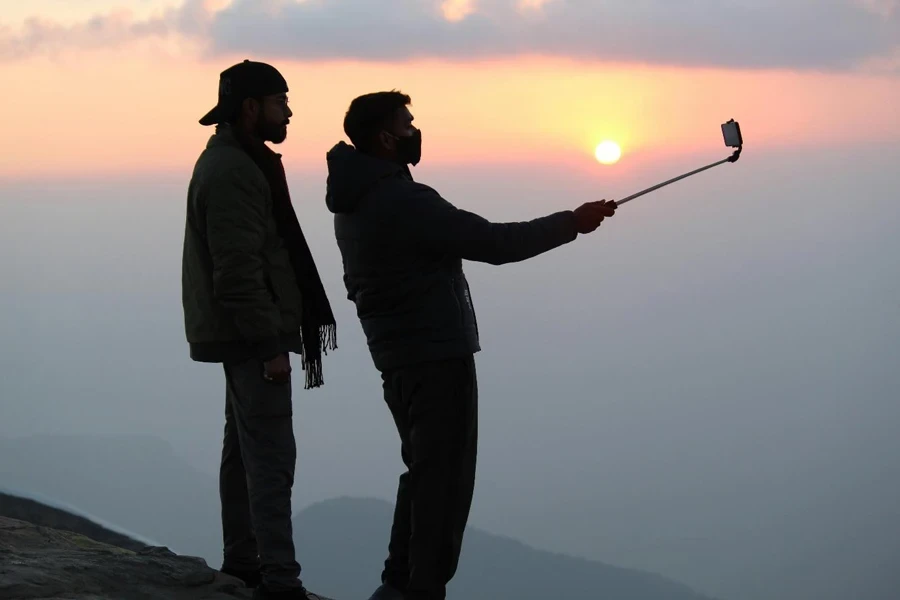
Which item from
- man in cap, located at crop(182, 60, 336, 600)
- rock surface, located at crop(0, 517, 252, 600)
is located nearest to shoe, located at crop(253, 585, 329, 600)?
man in cap, located at crop(182, 60, 336, 600)

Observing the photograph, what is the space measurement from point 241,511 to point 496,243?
6.07 ft

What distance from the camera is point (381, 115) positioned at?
441 centimetres

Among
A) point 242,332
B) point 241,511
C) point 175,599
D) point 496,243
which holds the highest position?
point 496,243

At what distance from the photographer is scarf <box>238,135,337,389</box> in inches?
185

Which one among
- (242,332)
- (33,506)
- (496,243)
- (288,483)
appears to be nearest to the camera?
(496,243)

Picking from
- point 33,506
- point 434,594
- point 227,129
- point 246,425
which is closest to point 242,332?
point 246,425

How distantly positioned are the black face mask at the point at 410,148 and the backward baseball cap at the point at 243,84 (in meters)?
0.63

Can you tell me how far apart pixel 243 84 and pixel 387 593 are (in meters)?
2.32

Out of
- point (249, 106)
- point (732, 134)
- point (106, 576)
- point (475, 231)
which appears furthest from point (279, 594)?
point (732, 134)

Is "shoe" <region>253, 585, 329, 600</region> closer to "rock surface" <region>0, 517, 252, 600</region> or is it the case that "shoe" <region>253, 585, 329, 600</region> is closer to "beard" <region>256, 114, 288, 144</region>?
"rock surface" <region>0, 517, 252, 600</region>

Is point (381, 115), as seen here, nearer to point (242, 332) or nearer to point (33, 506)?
point (242, 332)

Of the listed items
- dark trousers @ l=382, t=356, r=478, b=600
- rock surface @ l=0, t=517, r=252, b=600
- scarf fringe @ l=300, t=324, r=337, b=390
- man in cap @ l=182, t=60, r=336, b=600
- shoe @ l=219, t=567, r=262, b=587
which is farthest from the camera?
shoe @ l=219, t=567, r=262, b=587

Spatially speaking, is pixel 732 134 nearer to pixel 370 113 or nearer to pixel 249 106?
pixel 370 113

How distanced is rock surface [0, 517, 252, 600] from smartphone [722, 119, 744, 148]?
2969mm
